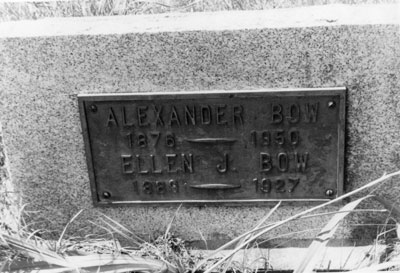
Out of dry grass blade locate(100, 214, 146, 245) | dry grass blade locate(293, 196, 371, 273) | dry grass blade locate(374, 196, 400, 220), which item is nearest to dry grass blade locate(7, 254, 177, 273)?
dry grass blade locate(100, 214, 146, 245)

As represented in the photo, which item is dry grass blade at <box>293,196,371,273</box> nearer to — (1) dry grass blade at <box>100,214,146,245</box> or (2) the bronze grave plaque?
(2) the bronze grave plaque

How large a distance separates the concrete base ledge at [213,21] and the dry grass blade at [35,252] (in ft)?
2.59

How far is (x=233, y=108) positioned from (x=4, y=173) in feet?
4.03

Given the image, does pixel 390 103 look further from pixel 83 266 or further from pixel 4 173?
pixel 4 173

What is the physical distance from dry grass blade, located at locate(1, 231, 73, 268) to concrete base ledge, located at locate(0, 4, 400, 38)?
79cm

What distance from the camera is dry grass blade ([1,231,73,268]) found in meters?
2.17

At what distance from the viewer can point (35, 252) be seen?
2211mm

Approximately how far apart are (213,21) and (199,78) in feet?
0.74

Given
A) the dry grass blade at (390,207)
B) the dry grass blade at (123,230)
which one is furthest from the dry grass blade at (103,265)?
the dry grass blade at (390,207)

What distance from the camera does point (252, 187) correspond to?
2.53 meters

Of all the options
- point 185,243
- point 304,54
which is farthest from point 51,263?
point 304,54

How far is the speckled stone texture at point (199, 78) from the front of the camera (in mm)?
2279

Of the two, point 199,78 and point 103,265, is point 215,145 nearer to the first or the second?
point 199,78

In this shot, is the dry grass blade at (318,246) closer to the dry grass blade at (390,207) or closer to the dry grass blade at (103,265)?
the dry grass blade at (390,207)
